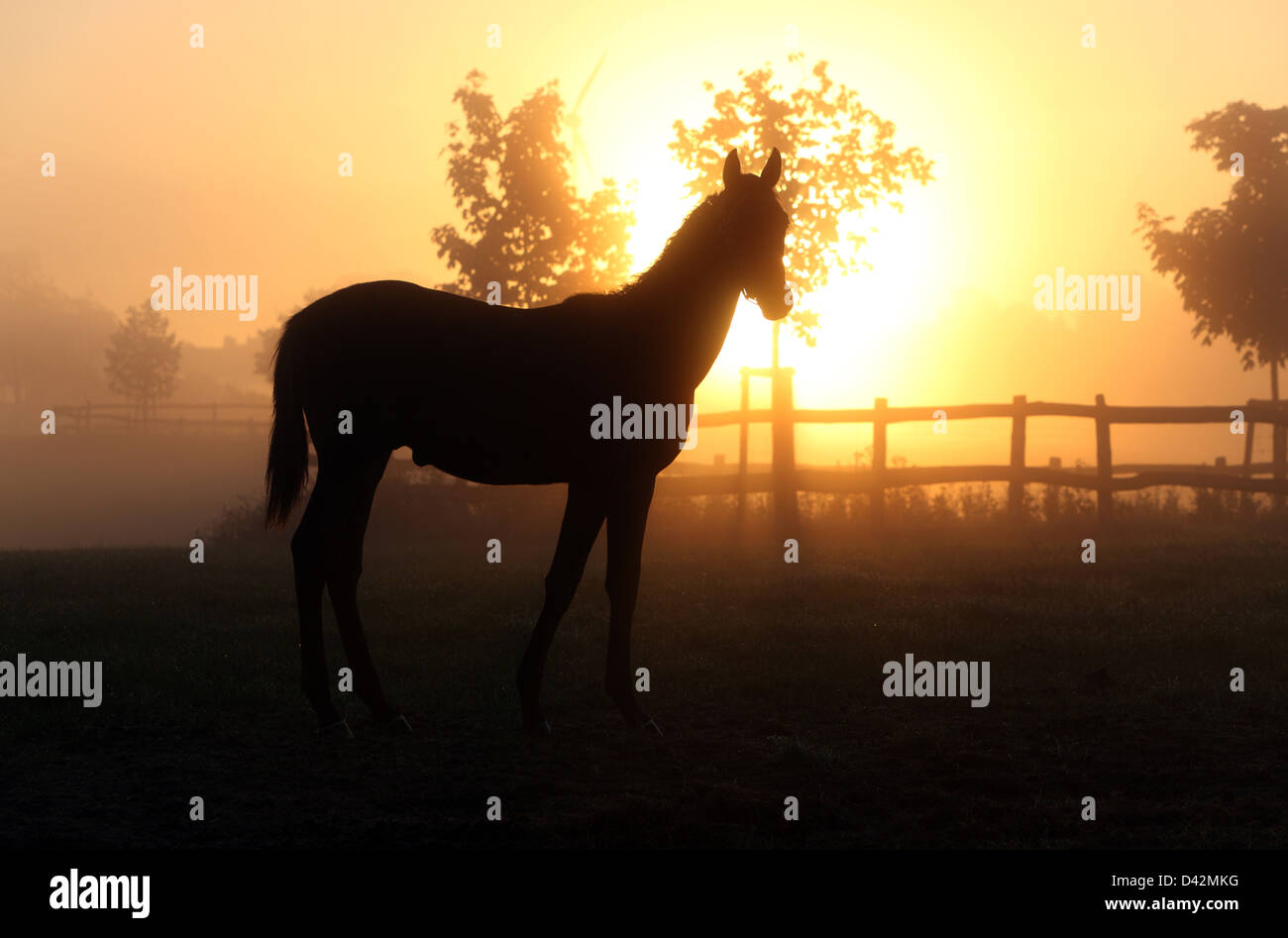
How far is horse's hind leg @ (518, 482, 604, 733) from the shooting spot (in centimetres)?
645

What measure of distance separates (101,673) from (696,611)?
473 cm

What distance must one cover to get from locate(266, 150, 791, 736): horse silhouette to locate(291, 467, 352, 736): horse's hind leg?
1 centimetres

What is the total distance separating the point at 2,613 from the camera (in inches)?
395

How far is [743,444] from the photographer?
716 inches

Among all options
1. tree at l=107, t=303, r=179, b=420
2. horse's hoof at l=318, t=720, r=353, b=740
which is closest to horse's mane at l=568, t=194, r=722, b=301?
horse's hoof at l=318, t=720, r=353, b=740

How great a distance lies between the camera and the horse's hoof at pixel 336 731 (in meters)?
6.33

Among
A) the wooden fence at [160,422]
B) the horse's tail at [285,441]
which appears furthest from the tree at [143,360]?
the horse's tail at [285,441]

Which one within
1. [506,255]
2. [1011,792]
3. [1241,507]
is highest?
[506,255]

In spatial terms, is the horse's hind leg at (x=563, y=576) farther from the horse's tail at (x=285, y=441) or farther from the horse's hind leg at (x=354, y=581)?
the horse's tail at (x=285, y=441)

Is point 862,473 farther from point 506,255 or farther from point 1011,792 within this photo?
point 1011,792

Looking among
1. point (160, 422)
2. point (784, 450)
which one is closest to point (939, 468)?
point (784, 450)

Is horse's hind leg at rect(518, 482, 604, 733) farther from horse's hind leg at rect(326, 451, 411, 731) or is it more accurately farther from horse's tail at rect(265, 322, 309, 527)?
horse's tail at rect(265, 322, 309, 527)

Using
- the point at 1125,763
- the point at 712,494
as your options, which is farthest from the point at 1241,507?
the point at 1125,763

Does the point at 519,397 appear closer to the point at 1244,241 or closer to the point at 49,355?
the point at 1244,241
